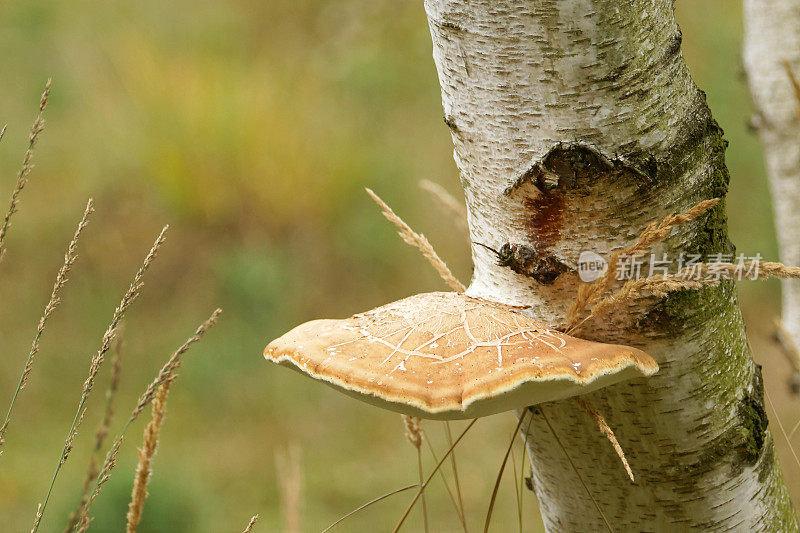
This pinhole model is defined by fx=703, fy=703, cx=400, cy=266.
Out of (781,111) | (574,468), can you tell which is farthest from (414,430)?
(781,111)

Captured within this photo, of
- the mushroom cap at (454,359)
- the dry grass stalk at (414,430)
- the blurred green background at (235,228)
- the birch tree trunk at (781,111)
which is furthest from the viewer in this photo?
the blurred green background at (235,228)

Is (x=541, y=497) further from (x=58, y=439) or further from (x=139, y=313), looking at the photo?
(x=139, y=313)

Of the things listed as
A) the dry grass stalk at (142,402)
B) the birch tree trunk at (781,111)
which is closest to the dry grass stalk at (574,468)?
the dry grass stalk at (142,402)

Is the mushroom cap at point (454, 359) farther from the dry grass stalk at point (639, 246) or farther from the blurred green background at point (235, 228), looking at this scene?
→ the blurred green background at point (235, 228)

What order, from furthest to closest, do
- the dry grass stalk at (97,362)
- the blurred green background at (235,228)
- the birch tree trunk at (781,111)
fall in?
the blurred green background at (235,228)
the birch tree trunk at (781,111)
the dry grass stalk at (97,362)

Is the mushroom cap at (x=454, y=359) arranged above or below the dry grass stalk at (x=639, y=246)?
below

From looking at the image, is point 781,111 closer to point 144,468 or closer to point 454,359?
point 454,359
